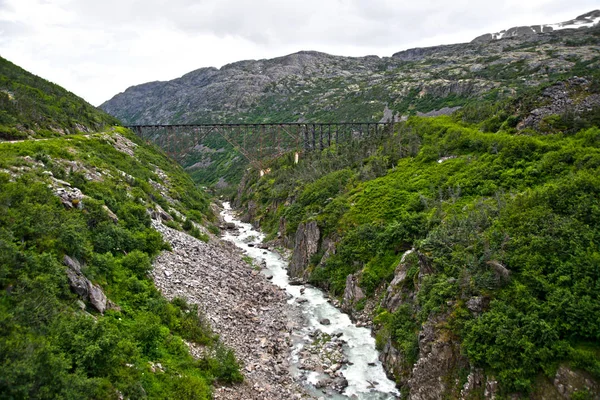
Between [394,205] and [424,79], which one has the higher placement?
[424,79]

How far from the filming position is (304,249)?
1560 inches

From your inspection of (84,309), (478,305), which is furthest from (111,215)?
(478,305)

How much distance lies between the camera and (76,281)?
16.5m

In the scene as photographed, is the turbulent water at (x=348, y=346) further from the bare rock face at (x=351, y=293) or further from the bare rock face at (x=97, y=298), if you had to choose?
the bare rock face at (x=97, y=298)

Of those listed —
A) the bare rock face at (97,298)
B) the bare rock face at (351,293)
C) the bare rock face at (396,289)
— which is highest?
the bare rock face at (97,298)

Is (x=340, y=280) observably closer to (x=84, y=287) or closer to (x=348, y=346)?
(x=348, y=346)

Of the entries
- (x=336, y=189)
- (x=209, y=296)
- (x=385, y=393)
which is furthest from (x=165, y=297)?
(x=336, y=189)

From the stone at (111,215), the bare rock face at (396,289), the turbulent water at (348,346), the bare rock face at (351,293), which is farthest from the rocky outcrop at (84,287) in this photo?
the bare rock face at (351,293)

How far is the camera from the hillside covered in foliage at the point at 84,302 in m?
11.5

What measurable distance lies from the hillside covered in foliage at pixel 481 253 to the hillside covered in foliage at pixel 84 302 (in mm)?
10984

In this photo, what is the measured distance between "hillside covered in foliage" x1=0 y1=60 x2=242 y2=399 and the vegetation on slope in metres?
0.05

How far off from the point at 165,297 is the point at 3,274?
10050 mm

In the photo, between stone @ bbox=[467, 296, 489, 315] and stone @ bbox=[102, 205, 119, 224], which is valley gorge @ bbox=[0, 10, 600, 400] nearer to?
stone @ bbox=[467, 296, 489, 315]

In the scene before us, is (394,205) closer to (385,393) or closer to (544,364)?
(385,393)
